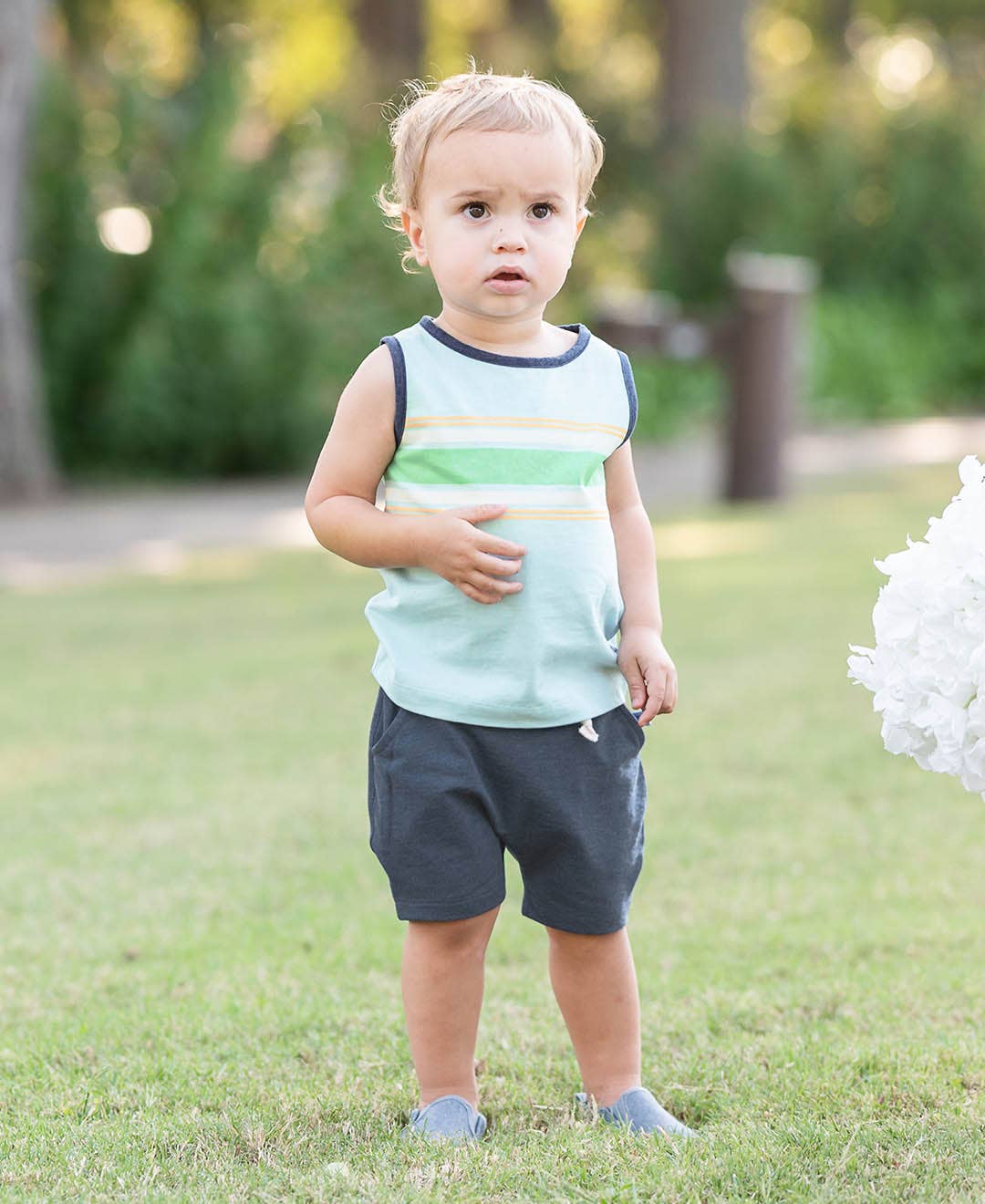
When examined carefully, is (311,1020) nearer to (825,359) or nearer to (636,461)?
(636,461)

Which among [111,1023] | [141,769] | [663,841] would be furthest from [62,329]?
[111,1023]

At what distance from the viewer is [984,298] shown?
1638 cm

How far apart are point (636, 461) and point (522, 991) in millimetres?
9680

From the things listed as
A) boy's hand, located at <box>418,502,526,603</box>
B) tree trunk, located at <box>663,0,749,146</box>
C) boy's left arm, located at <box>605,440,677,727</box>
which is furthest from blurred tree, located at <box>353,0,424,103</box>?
boy's hand, located at <box>418,502,526,603</box>

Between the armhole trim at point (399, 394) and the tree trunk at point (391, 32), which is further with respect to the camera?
the tree trunk at point (391, 32)

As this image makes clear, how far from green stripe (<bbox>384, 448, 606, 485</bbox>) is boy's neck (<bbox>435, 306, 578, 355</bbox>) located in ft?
0.58

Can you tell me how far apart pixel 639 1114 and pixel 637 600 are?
0.76m

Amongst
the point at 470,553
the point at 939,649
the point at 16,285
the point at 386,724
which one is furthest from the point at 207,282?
the point at 939,649

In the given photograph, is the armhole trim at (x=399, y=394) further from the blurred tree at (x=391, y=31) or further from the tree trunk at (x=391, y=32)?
the blurred tree at (x=391, y=31)

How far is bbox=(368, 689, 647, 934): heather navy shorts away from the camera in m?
2.55

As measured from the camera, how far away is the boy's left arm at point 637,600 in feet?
8.53

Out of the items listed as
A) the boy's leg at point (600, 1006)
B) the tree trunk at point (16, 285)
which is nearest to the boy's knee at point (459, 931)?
the boy's leg at point (600, 1006)

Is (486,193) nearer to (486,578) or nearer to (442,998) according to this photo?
(486,578)

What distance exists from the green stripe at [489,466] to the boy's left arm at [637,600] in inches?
5.5
